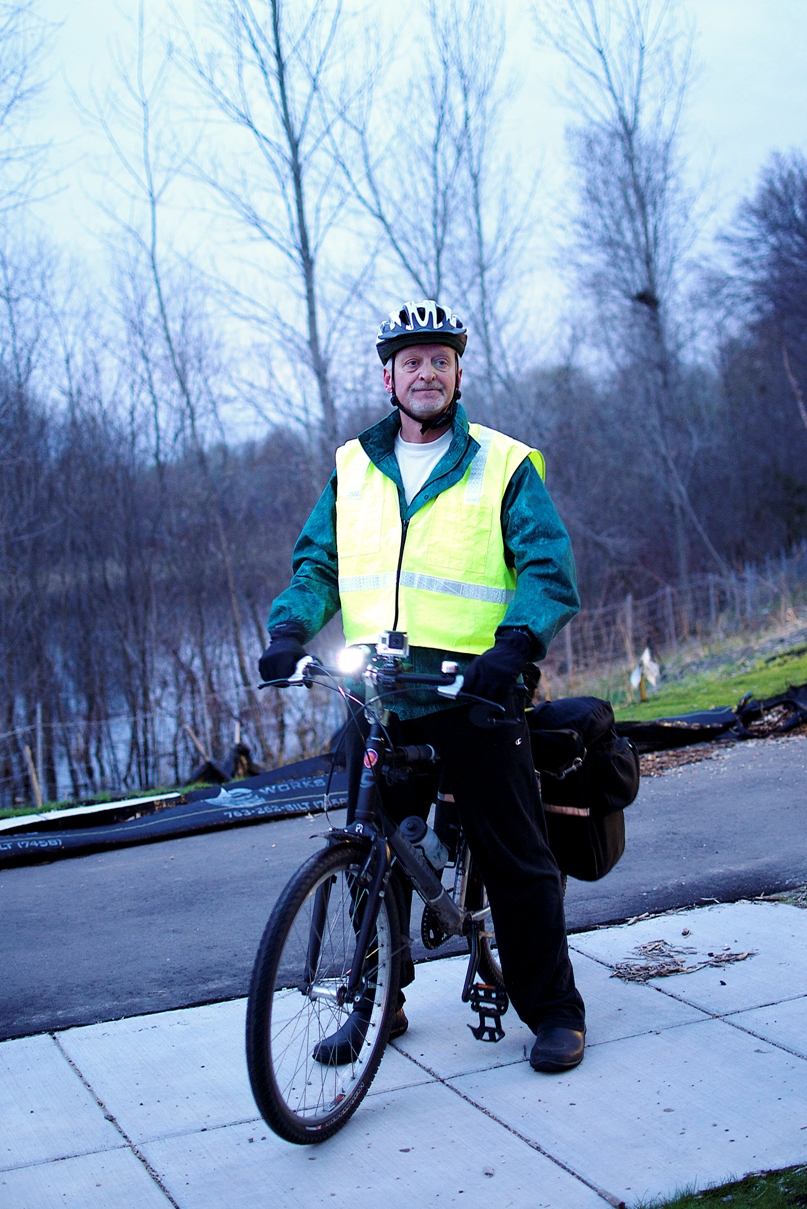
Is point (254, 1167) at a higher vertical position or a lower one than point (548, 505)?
lower

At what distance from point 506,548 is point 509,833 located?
825 mm

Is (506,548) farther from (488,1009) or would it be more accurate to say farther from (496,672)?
(488,1009)

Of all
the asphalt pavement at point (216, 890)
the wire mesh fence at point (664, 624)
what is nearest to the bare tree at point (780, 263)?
the wire mesh fence at point (664, 624)

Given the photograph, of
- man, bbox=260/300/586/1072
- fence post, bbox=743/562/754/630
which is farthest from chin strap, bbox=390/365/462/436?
fence post, bbox=743/562/754/630

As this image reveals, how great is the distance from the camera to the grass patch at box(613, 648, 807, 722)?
32.1 ft

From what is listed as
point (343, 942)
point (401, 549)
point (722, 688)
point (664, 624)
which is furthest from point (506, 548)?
point (664, 624)

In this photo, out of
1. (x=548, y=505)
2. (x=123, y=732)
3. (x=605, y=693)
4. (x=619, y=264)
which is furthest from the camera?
(x=619, y=264)

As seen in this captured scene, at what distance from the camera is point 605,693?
47.2ft

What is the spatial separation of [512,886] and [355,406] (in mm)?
16848

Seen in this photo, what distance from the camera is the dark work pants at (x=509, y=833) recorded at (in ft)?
10.9

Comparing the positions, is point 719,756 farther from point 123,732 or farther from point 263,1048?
point 123,732

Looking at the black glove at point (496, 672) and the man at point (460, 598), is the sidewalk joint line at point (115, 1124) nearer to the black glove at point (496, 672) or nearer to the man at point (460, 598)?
the man at point (460, 598)

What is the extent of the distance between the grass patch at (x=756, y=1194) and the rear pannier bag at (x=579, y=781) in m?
1.09

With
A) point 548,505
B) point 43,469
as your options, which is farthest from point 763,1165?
point 43,469
